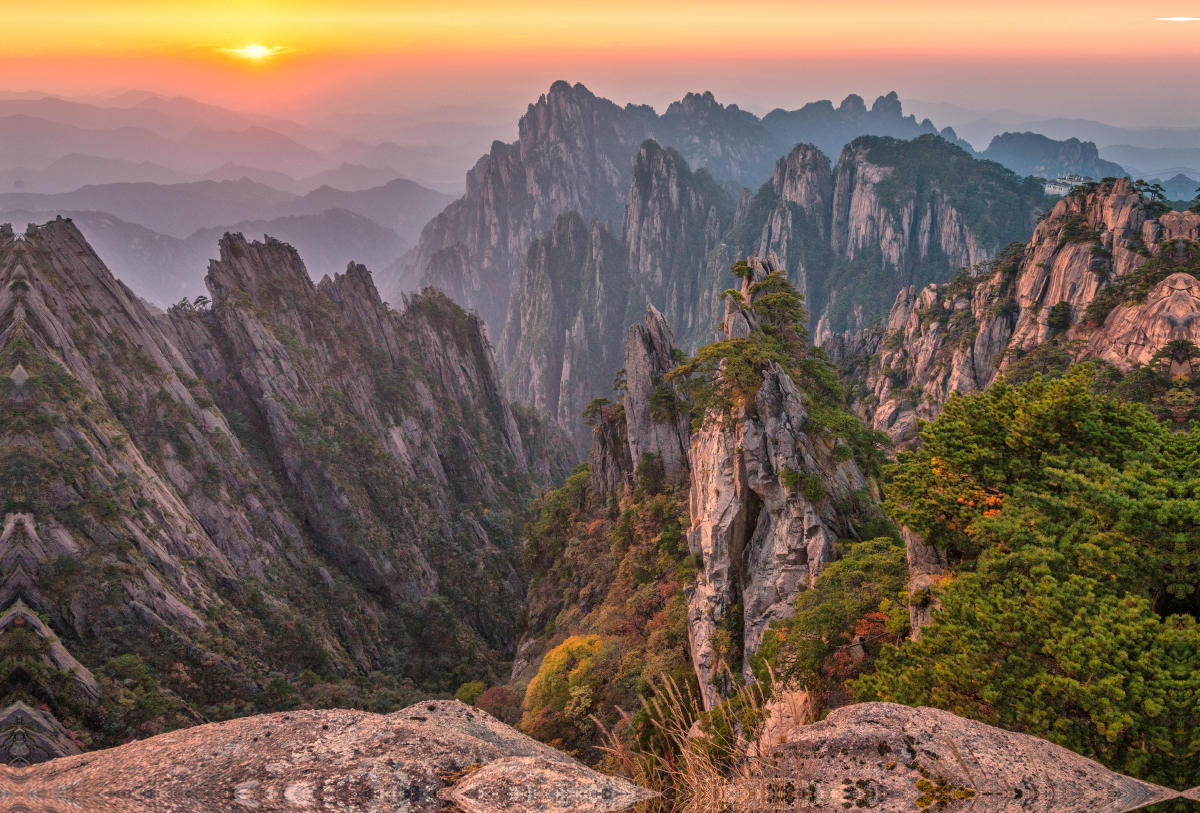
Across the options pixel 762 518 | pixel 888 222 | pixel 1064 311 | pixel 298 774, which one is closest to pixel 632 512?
pixel 762 518

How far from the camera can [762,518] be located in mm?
24875

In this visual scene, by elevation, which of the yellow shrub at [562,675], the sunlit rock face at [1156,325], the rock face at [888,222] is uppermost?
the rock face at [888,222]

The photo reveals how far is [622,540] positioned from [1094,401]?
106 feet

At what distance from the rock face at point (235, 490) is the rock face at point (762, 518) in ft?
75.4

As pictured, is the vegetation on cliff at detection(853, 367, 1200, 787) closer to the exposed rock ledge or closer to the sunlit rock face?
the exposed rock ledge

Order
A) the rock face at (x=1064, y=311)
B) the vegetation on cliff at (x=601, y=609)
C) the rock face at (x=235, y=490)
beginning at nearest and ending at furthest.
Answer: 1. the vegetation on cliff at (x=601, y=609)
2. the rock face at (x=235, y=490)
3. the rock face at (x=1064, y=311)

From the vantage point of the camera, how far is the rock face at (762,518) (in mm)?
22625

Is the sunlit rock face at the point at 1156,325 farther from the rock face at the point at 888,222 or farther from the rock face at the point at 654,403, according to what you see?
the rock face at the point at 888,222

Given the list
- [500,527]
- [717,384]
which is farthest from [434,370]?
[717,384]

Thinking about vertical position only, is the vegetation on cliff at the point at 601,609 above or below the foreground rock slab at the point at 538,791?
below

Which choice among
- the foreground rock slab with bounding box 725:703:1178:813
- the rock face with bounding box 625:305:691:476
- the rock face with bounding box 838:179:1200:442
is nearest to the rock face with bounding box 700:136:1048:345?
the rock face with bounding box 838:179:1200:442

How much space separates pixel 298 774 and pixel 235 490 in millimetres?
49968

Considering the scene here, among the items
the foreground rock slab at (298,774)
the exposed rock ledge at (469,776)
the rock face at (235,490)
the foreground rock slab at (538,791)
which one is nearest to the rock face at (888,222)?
the rock face at (235,490)

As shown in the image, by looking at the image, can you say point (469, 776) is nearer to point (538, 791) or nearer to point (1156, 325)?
point (538, 791)
